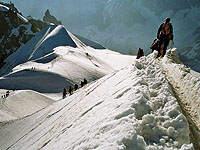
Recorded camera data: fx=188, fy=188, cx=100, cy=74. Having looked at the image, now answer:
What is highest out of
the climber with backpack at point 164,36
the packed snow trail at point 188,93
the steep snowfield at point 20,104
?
the climber with backpack at point 164,36

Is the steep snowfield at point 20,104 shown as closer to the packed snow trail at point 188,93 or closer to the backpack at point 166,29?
the packed snow trail at point 188,93

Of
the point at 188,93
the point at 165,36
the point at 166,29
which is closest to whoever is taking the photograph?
the point at 188,93

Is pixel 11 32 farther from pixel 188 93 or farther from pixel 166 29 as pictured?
pixel 188 93

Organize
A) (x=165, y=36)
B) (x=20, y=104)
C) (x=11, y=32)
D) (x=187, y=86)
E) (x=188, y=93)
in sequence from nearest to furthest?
(x=188, y=93) → (x=187, y=86) → (x=165, y=36) → (x=20, y=104) → (x=11, y=32)

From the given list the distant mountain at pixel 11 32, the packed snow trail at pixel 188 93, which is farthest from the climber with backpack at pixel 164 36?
the distant mountain at pixel 11 32

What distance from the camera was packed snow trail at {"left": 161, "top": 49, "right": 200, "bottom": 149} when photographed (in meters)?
4.77

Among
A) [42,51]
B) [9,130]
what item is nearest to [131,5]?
[42,51]

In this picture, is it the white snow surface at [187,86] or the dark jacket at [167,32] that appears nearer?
the white snow surface at [187,86]

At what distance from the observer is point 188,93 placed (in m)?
6.01

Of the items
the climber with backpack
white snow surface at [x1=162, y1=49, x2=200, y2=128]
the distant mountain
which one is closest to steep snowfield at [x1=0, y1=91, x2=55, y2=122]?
the climber with backpack

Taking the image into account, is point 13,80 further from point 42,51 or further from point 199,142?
point 199,142

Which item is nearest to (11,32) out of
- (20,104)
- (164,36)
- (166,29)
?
(20,104)

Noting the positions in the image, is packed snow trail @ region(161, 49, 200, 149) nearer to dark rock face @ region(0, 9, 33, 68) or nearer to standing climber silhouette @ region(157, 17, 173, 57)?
standing climber silhouette @ region(157, 17, 173, 57)

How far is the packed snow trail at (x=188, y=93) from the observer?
4766 millimetres
